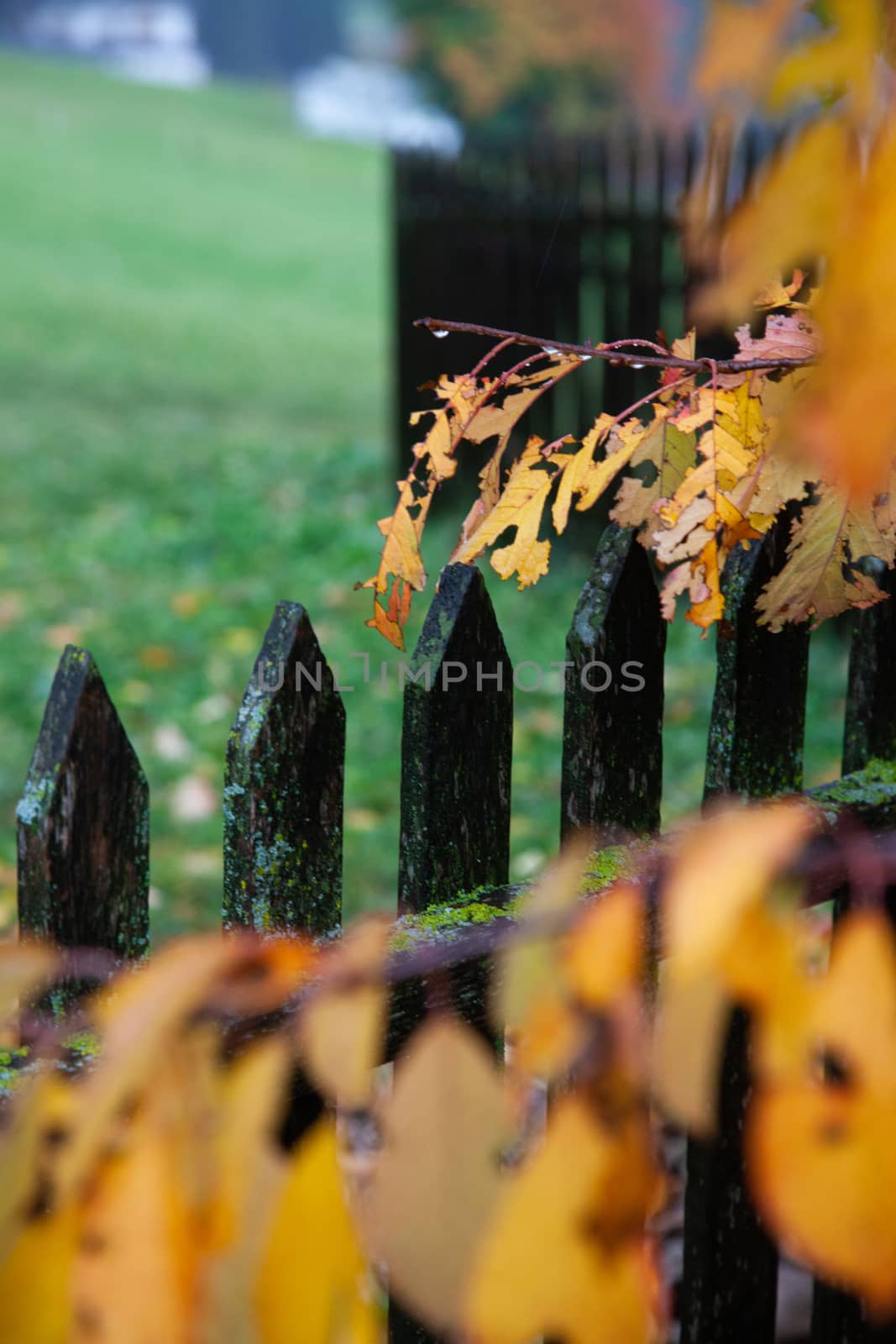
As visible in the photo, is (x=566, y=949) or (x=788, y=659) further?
(x=788, y=659)

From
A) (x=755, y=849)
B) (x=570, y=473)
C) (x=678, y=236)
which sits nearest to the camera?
(x=755, y=849)

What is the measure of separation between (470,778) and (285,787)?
20 cm

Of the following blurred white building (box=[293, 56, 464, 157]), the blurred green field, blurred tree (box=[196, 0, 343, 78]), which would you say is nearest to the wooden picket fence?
the blurred green field

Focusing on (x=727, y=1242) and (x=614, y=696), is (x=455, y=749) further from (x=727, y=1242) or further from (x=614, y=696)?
(x=727, y=1242)

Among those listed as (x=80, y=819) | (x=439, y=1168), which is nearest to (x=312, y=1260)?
(x=439, y=1168)

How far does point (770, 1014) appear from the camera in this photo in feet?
1.56

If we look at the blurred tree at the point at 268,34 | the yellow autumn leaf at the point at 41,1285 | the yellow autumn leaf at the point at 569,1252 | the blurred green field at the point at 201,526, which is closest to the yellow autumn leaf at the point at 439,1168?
the yellow autumn leaf at the point at 569,1252

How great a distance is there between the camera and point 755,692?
1.34 m

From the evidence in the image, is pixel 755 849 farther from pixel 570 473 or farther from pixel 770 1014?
pixel 570 473

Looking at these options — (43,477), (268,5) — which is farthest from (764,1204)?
(268,5)

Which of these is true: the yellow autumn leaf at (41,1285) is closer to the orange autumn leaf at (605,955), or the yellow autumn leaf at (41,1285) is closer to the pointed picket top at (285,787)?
the orange autumn leaf at (605,955)

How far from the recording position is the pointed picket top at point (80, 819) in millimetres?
1049

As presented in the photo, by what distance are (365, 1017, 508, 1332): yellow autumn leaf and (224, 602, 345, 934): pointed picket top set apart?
646 millimetres

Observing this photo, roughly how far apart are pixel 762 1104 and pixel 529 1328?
0.12m
